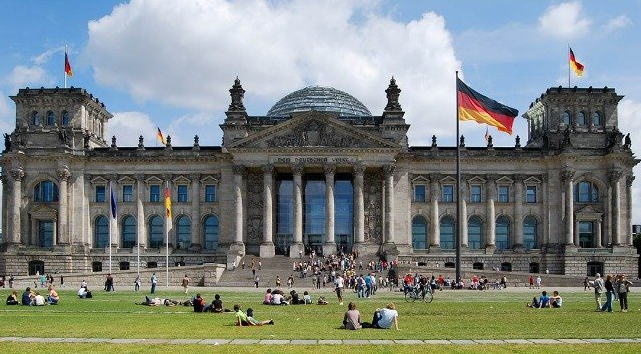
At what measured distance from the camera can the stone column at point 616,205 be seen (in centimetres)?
9794

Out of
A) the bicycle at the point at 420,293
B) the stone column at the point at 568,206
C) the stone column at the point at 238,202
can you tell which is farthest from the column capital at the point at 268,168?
the bicycle at the point at 420,293

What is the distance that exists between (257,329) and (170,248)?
6973cm

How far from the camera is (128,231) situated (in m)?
102

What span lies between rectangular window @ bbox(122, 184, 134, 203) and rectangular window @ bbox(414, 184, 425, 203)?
33333mm

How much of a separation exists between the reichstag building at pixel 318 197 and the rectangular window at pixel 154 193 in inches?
6.6

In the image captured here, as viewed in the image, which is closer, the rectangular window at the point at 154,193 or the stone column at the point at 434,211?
the stone column at the point at 434,211

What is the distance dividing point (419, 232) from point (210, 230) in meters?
24.6

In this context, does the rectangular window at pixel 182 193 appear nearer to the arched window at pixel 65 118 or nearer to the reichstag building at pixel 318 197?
the reichstag building at pixel 318 197

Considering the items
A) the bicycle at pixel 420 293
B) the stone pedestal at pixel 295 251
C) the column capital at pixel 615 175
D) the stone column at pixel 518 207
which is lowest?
the bicycle at pixel 420 293

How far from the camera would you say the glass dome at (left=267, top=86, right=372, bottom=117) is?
112 meters

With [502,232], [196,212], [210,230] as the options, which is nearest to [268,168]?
[196,212]

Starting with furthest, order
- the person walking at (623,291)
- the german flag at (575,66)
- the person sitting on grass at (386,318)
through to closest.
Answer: the german flag at (575,66) < the person walking at (623,291) < the person sitting on grass at (386,318)

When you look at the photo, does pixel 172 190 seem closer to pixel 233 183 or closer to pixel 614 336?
pixel 233 183

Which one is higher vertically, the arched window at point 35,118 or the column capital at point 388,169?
the arched window at point 35,118
